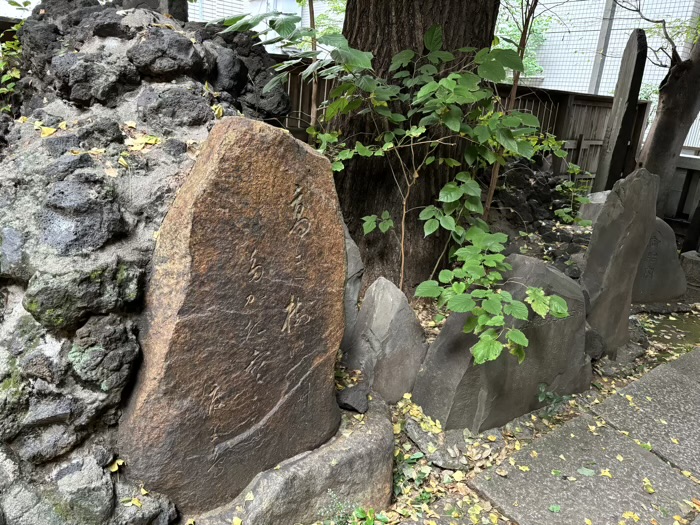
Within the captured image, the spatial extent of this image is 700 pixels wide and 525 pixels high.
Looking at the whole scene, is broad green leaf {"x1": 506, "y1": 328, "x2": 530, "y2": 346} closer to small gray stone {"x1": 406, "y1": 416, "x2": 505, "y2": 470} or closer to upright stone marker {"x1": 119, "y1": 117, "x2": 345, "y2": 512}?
small gray stone {"x1": 406, "y1": 416, "x2": 505, "y2": 470}

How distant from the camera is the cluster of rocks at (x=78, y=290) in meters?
1.67

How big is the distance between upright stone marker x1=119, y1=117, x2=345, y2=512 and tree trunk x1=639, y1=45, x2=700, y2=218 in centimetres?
593

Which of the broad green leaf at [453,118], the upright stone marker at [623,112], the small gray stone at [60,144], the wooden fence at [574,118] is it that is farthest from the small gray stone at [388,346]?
the upright stone marker at [623,112]

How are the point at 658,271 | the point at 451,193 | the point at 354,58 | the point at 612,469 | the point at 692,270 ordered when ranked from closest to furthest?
1. the point at 354,58
2. the point at 612,469
3. the point at 451,193
4. the point at 658,271
5. the point at 692,270

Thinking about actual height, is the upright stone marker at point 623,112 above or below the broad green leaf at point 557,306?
above

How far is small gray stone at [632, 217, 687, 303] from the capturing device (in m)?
4.71

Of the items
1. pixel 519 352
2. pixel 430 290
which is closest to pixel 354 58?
pixel 430 290

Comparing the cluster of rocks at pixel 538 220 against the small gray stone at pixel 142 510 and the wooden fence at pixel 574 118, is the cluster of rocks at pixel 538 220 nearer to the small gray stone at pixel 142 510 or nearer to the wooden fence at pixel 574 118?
the wooden fence at pixel 574 118

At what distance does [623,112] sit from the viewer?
6.12 metres

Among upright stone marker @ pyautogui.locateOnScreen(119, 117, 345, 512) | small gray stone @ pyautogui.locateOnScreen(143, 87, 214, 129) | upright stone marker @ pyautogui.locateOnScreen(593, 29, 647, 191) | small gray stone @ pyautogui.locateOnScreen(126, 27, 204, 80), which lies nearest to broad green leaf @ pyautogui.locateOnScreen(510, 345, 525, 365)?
upright stone marker @ pyautogui.locateOnScreen(119, 117, 345, 512)

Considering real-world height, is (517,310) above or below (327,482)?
above

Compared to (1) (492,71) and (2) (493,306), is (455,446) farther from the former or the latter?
(1) (492,71)

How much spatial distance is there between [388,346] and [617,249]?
1930 mm

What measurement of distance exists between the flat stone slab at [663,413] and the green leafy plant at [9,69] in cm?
382
